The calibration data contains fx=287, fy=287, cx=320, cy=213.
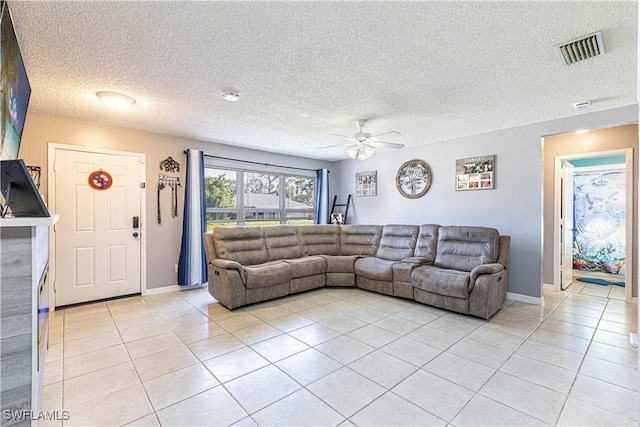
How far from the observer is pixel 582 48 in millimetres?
2059

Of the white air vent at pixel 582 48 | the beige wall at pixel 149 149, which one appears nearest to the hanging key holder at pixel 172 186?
the beige wall at pixel 149 149

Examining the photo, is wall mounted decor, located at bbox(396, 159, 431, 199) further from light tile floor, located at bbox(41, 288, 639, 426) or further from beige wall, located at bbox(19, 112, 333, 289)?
beige wall, located at bbox(19, 112, 333, 289)

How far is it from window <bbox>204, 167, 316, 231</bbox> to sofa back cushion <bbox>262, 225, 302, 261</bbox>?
2.92 ft

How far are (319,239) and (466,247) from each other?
243 cm

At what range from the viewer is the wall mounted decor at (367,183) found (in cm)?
598

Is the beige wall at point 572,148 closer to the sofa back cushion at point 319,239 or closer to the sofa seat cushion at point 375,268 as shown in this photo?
the sofa seat cushion at point 375,268

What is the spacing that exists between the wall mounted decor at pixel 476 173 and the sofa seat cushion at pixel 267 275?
10.0 ft

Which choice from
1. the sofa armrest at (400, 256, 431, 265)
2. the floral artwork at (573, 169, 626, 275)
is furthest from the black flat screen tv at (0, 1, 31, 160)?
the floral artwork at (573, 169, 626, 275)

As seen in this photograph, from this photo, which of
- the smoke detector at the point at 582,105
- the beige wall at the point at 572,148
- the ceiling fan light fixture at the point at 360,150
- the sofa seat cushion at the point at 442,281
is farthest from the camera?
the beige wall at the point at 572,148

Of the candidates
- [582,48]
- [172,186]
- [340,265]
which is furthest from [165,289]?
[582,48]

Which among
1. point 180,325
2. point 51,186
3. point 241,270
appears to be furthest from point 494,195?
point 51,186

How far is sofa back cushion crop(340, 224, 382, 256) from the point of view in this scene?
5.13 metres

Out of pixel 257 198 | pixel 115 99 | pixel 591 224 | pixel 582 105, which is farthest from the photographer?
pixel 257 198

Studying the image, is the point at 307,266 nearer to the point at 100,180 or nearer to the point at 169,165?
the point at 169,165
